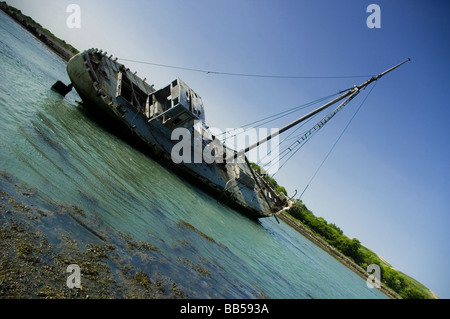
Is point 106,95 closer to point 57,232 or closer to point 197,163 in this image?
point 197,163

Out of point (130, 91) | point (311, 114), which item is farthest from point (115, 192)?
point (311, 114)

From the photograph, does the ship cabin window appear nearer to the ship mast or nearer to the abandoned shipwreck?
the abandoned shipwreck

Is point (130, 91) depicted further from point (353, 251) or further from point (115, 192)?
point (353, 251)

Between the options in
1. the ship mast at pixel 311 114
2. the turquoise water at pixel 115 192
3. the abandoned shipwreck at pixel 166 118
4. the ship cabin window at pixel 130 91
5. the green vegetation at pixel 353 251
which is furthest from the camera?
the green vegetation at pixel 353 251

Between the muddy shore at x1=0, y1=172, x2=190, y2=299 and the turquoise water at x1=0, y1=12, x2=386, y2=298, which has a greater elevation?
the muddy shore at x1=0, y1=172, x2=190, y2=299

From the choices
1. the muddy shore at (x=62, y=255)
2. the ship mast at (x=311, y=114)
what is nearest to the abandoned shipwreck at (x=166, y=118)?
the ship mast at (x=311, y=114)

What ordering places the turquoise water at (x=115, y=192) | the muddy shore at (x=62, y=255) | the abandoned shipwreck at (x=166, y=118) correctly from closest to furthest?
the muddy shore at (x=62, y=255), the turquoise water at (x=115, y=192), the abandoned shipwreck at (x=166, y=118)

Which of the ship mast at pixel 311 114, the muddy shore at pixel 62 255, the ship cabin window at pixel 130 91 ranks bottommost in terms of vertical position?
the muddy shore at pixel 62 255

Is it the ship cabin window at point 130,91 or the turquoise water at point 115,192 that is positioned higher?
the ship cabin window at point 130,91

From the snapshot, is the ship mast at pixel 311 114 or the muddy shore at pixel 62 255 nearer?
the muddy shore at pixel 62 255

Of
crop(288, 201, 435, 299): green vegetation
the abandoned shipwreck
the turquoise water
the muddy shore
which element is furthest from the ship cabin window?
crop(288, 201, 435, 299): green vegetation

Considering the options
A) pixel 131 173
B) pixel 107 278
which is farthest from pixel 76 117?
pixel 107 278

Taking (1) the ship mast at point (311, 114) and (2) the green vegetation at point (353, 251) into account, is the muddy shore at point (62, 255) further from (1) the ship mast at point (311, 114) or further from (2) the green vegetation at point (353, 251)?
(2) the green vegetation at point (353, 251)

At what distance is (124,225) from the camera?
7.39 m
